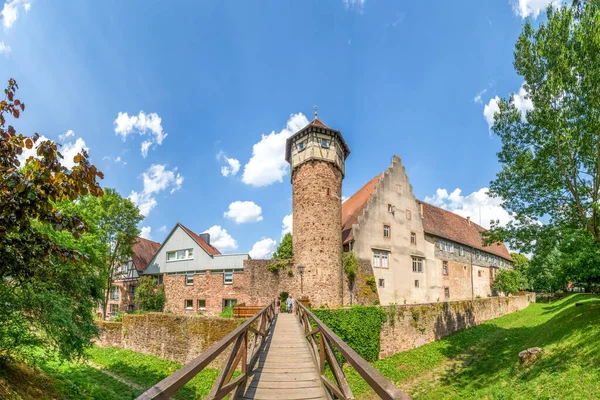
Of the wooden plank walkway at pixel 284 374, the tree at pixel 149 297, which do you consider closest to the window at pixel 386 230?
the wooden plank walkway at pixel 284 374

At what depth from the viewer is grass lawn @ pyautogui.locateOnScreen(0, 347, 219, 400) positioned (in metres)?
7.59

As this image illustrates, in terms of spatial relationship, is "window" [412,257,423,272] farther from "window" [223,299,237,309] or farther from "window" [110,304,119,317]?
"window" [110,304,119,317]

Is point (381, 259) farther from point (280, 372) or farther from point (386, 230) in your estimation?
point (280, 372)

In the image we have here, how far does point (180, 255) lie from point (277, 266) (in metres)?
12.1

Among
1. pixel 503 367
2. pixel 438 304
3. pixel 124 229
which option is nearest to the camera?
pixel 503 367

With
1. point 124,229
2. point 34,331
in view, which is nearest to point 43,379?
point 34,331

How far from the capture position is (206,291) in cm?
2608

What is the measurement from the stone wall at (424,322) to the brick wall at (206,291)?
34.6 ft

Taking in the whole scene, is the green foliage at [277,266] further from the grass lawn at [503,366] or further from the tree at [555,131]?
the tree at [555,131]

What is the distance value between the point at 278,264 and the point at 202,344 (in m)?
7.33

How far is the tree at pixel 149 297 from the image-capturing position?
26877mm

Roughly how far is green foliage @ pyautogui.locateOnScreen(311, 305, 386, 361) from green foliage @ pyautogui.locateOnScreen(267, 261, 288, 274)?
18.9 ft

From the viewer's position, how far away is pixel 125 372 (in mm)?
16781

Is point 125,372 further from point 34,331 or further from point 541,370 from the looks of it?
point 541,370
